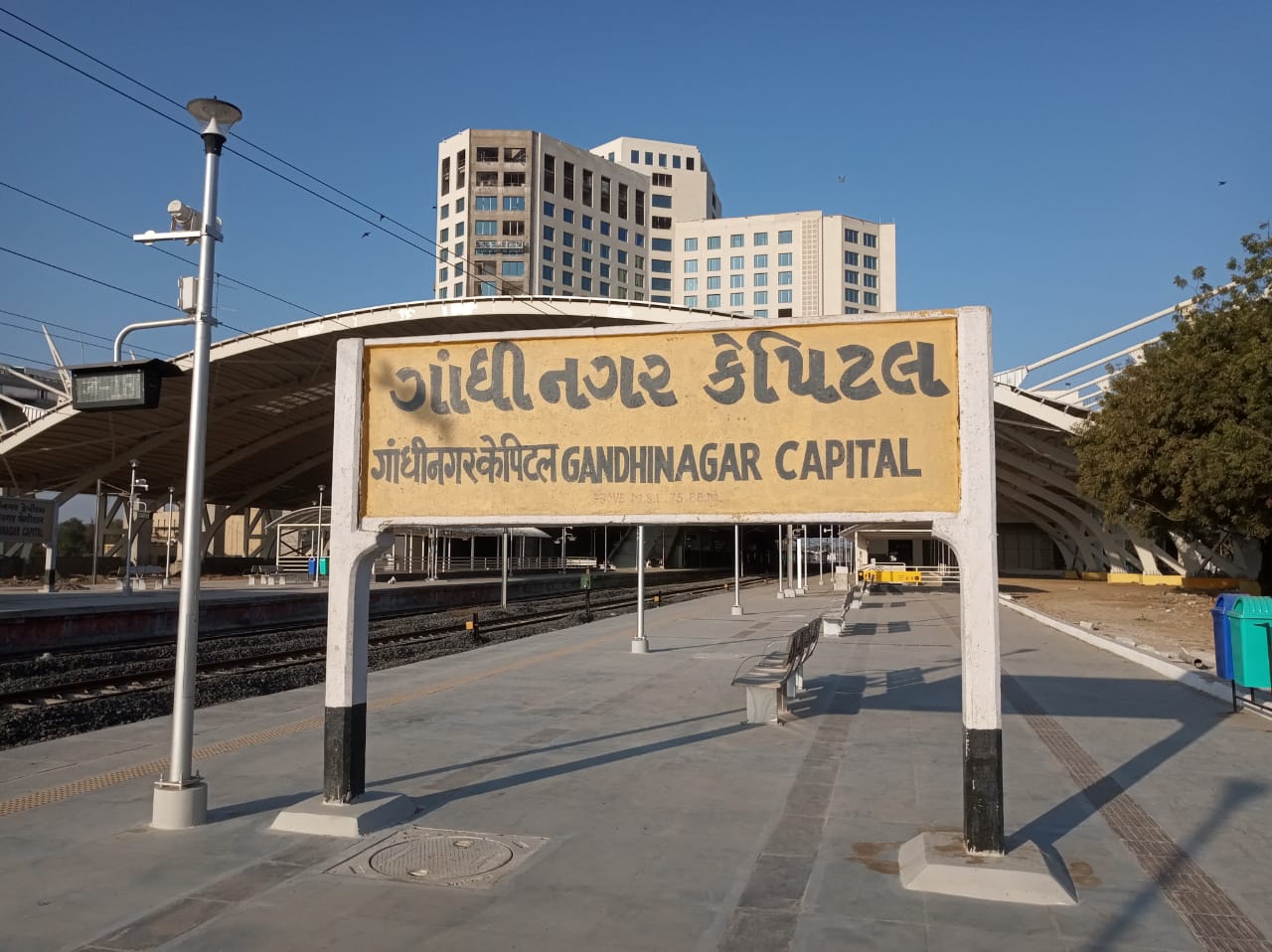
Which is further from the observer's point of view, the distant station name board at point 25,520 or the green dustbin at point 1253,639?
the distant station name board at point 25,520

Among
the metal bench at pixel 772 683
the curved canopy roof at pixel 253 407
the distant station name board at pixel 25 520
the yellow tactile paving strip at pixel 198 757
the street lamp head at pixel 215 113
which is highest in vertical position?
the curved canopy roof at pixel 253 407

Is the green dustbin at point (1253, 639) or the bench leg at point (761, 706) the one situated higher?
the green dustbin at point (1253, 639)

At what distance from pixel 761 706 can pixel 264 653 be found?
1386 centimetres

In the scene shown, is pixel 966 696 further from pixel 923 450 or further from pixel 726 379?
pixel 726 379

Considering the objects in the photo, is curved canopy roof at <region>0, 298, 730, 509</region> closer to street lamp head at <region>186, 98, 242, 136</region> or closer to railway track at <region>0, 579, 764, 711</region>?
railway track at <region>0, 579, 764, 711</region>

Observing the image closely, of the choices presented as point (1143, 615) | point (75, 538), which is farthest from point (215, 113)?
point (75, 538)

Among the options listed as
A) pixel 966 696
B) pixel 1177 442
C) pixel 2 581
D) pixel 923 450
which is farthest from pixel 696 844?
pixel 2 581

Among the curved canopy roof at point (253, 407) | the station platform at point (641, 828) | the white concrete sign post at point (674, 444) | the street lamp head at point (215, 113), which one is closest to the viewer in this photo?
the station platform at point (641, 828)

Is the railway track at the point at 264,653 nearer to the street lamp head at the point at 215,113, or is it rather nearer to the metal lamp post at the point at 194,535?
the metal lamp post at the point at 194,535

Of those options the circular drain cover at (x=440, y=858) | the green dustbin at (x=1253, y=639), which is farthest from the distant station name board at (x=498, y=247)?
the circular drain cover at (x=440, y=858)

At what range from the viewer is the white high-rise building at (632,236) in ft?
304

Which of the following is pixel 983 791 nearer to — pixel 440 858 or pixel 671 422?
pixel 671 422

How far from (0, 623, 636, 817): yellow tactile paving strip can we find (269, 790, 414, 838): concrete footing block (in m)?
2.07

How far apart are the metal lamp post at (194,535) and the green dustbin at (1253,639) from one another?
10289 millimetres
